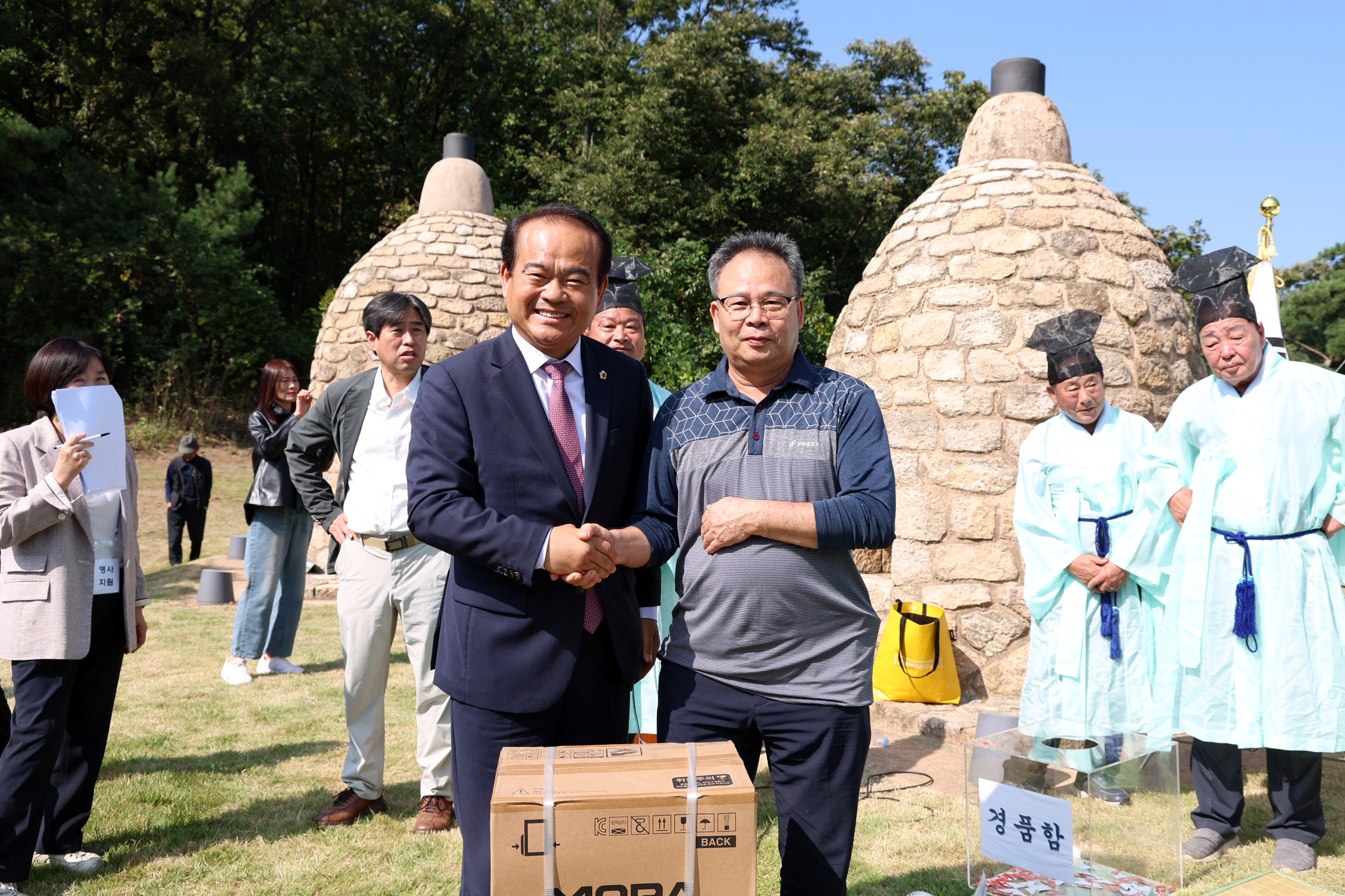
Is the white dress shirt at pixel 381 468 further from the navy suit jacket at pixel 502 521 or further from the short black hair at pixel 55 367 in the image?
the navy suit jacket at pixel 502 521

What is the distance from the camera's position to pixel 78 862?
335cm

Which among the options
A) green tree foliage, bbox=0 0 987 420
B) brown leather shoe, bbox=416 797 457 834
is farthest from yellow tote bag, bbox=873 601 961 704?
green tree foliage, bbox=0 0 987 420

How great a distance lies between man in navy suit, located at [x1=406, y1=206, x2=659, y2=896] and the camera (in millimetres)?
2115

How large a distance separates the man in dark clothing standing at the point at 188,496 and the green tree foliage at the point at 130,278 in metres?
7.30

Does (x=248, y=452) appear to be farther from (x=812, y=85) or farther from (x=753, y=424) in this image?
(x=753, y=424)

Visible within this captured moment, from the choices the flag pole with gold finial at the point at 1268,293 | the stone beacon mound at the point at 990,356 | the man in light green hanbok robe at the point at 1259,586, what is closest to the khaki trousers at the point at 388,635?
the man in light green hanbok robe at the point at 1259,586

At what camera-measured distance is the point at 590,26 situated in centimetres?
2317

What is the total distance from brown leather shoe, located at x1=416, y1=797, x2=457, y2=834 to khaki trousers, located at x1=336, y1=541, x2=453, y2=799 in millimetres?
29

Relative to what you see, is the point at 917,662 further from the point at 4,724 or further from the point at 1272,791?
the point at 4,724

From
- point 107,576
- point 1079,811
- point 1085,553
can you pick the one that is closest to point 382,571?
point 107,576

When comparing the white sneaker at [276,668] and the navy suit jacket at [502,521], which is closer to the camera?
the navy suit jacket at [502,521]

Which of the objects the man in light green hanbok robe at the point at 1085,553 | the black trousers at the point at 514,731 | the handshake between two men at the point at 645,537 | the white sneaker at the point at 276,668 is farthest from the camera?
the white sneaker at the point at 276,668

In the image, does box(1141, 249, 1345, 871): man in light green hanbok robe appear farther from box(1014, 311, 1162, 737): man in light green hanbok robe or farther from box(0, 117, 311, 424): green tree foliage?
box(0, 117, 311, 424): green tree foliage

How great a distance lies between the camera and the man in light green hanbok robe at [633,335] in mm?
3910
